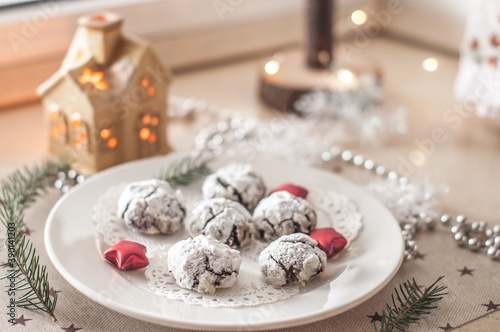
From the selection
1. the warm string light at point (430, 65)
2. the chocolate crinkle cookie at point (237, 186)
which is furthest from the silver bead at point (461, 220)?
the warm string light at point (430, 65)

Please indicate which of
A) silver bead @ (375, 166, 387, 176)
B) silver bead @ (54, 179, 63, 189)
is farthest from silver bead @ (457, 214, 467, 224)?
silver bead @ (54, 179, 63, 189)

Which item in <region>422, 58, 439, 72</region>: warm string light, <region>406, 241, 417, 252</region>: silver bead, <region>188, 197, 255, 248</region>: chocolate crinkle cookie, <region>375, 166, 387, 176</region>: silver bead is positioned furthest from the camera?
<region>422, 58, 439, 72</region>: warm string light

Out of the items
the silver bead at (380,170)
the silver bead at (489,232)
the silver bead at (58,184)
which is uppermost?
the silver bead at (58,184)

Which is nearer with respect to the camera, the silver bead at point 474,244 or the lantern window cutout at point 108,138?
the silver bead at point 474,244

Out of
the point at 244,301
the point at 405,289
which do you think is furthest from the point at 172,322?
the point at 405,289

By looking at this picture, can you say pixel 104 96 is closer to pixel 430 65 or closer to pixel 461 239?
pixel 461 239

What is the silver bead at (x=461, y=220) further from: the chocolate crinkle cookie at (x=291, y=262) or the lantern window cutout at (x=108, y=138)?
the lantern window cutout at (x=108, y=138)

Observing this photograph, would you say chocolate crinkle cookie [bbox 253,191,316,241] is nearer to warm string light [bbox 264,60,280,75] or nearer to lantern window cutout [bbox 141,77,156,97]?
lantern window cutout [bbox 141,77,156,97]
